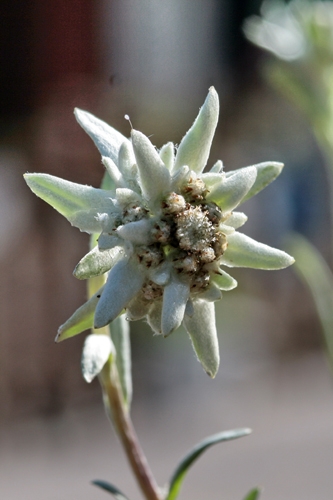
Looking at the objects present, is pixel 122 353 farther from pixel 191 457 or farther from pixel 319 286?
pixel 319 286

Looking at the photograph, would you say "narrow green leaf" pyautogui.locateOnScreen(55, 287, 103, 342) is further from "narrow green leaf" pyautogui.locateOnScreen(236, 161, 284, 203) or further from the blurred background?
the blurred background

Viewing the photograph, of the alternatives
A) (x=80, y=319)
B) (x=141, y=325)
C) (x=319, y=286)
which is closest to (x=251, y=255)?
(x=80, y=319)

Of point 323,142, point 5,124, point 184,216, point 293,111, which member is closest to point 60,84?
point 5,124

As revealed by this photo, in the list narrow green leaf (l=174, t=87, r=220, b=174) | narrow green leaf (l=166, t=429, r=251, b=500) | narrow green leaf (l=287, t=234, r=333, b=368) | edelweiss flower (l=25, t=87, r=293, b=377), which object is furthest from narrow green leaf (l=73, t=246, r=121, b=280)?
narrow green leaf (l=287, t=234, r=333, b=368)

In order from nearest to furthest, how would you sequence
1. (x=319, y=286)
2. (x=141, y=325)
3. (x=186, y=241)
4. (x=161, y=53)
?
(x=186, y=241) → (x=319, y=286) → (x=141, y=325) → (x=161, y=53)

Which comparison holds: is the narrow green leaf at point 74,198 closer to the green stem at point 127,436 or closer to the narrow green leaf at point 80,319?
the narrow green leaf at point 80,319

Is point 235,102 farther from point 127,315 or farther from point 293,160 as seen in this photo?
point 127,315
